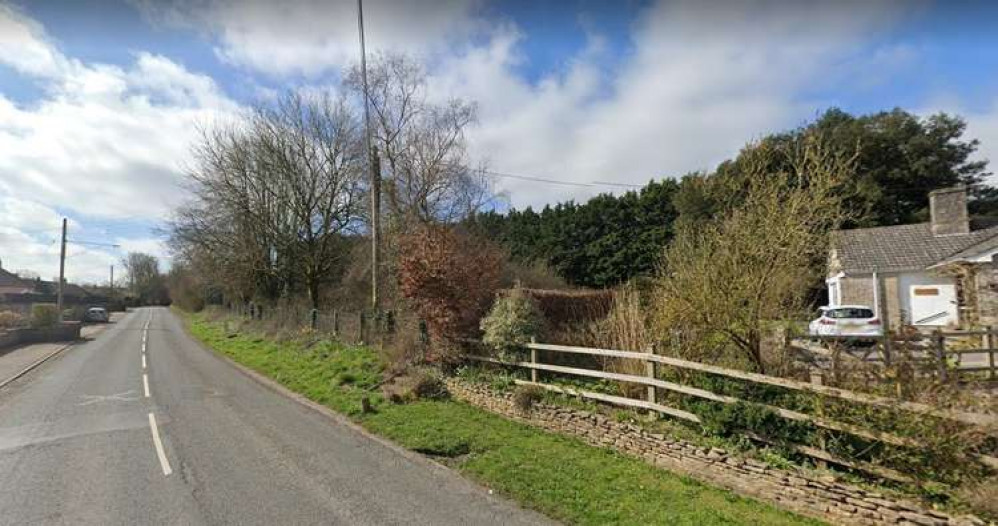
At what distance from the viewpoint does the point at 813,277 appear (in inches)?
303

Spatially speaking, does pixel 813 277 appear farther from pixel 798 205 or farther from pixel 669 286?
pixel 669 286

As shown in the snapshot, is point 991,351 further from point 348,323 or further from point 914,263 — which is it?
point 914,263

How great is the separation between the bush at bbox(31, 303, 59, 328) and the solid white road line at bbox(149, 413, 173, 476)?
83.1 ft

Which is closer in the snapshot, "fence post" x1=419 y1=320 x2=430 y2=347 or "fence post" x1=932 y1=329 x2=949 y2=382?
"fence post" x1=932 y1=329 x2=949 y2=382

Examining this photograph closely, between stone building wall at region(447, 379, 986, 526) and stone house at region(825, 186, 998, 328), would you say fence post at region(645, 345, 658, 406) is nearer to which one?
stone building wall at region(447, 379, 986, 526)

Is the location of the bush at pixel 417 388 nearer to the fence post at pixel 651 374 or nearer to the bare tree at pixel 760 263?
the fence post at pixel 651 374

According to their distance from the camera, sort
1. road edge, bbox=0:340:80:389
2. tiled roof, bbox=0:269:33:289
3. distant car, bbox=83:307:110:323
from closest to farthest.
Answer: road edge, bbox=0:340:80:389
distant car, bbox=83:307:110:323
tiled roof, bbox=0:269:33:289

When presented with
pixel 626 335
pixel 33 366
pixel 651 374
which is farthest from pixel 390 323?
pixel 33 366

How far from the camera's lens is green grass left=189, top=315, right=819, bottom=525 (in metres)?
5.34

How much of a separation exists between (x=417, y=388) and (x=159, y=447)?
15.7 feet

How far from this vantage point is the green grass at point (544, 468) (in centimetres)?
534

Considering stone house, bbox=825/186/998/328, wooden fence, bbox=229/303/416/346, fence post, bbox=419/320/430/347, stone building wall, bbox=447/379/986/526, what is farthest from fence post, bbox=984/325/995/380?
stone house, bbox=825/186/998/328

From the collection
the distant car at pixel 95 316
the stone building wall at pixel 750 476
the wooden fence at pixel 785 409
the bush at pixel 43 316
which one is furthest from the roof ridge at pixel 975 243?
the distant car at pixel 95 316

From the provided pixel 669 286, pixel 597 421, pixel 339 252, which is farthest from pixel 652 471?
pixel 339 252
